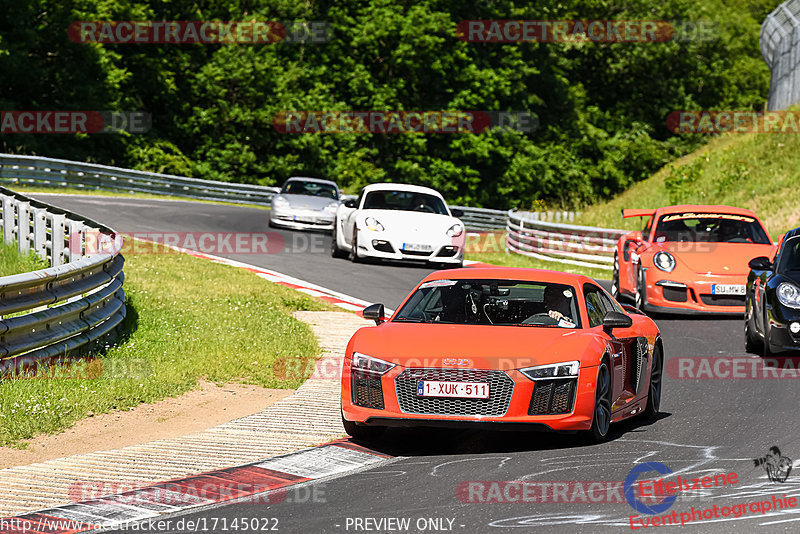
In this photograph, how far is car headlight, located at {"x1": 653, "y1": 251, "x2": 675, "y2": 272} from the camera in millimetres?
16531

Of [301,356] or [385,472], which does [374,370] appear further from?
[301,356]

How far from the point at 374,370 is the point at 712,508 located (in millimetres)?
2584

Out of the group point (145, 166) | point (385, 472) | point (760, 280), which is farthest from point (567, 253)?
point (145, 166)

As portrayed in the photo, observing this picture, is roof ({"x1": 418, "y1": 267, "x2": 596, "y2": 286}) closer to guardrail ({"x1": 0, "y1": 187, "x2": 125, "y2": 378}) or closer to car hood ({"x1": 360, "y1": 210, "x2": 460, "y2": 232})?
guardrail ({"x1": 0, "y1": 187, "x2": 125, "y2": 378})

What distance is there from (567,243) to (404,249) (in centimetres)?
738

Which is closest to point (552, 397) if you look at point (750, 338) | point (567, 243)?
point (750, 338)

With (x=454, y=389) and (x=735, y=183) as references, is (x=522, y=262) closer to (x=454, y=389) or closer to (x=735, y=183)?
(x=735, y=183)

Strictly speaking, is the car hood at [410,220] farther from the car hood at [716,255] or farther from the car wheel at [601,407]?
the car wheel at [601,407]

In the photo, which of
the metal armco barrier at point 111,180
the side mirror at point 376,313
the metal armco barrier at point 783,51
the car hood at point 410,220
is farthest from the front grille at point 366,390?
the metal armco barrier at point 783,51

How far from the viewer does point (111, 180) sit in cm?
3847

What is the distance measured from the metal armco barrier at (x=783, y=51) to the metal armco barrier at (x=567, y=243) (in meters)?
14.7

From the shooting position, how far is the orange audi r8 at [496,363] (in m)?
7.88

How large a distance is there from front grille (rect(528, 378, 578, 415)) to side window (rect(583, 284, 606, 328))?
92 centimetres

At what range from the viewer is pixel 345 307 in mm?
16656
